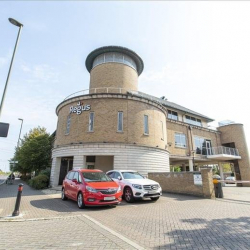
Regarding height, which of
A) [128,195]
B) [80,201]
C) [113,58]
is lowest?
[80,201]

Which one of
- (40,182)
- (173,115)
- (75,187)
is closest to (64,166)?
(40,182)

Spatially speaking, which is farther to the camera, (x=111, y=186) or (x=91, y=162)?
(x=91, y=162)

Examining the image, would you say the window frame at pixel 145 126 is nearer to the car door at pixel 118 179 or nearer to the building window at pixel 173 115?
the car door at pixel 118 179

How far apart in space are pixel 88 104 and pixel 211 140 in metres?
21.4

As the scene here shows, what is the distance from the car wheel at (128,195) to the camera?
8999 mm

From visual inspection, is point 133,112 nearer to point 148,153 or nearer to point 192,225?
point 148,153

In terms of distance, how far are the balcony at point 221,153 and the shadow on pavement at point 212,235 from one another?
22.5 meters

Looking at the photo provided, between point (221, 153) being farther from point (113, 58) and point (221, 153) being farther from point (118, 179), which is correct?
point (118, 179)

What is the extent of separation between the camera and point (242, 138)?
28.1 m

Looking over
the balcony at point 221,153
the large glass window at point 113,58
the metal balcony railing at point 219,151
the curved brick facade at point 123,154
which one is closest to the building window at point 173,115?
the metal balcony railing at point 219,151

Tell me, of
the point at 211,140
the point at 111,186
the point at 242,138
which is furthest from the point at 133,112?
the point at 242,138

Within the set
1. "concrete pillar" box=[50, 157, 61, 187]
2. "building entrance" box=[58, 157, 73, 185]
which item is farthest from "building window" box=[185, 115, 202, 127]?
"concrete pillar" box=[50, 157, 61, 187]

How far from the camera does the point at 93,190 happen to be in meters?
7.45

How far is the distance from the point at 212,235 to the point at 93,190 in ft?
15.1
